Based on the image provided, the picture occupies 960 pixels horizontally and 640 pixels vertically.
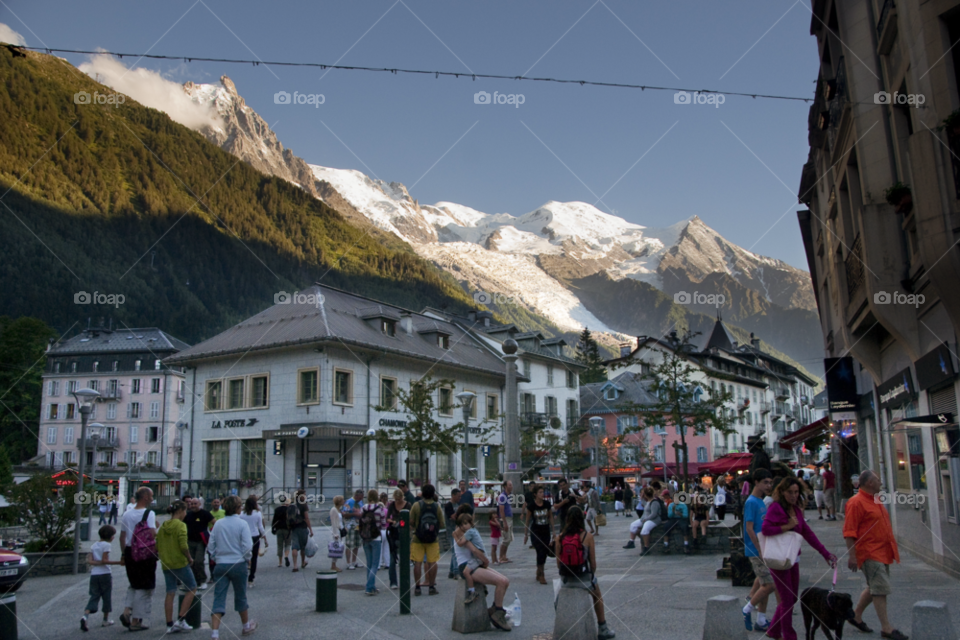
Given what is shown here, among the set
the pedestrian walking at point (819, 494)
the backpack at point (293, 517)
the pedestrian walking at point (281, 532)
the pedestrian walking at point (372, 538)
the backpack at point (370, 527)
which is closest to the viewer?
the pedestrian walking at point (372, 538)

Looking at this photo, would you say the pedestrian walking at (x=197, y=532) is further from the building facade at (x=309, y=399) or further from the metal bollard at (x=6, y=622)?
the building facade at (x=309, y=399)

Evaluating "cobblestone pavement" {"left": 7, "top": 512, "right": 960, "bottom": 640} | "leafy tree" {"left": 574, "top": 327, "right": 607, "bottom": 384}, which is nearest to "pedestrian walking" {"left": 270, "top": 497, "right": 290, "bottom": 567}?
"cobblestone pavement" {"left": 7, "top": 512, "right": 960, "bottom": 640}

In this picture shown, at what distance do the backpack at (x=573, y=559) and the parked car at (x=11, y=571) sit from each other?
9.72 m

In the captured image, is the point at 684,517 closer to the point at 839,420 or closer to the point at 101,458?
the point at 839,420

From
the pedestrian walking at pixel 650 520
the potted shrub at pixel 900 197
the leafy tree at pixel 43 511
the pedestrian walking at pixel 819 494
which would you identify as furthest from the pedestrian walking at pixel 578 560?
the pedestrian walking at pixel 819 494

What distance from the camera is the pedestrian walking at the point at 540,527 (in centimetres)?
1336

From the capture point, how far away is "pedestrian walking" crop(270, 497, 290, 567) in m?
15.9

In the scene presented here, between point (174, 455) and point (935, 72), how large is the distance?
74.0 metres

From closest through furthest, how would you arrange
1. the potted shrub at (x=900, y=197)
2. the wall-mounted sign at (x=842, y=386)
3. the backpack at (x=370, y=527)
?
the potted shrub at (x=900, y=197) → the backpack at (x=370, y=527) → the wall-mounted sign at (x=842, y=386)

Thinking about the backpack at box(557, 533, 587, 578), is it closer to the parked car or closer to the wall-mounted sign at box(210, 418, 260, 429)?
the parked car

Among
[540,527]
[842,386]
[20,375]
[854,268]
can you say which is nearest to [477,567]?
[540,527]

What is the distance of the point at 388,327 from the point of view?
133 ft

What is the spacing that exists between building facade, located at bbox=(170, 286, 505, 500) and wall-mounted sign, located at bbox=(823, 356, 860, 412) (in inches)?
601

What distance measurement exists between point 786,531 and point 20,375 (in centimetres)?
7693
